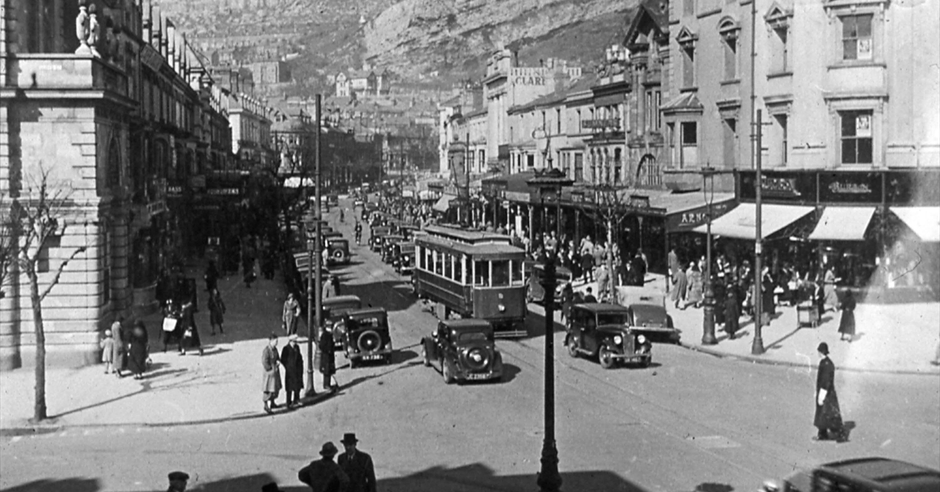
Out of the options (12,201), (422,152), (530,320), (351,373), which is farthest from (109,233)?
(422,152)

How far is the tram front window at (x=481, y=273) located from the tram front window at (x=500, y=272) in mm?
205

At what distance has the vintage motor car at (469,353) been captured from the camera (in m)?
24.4

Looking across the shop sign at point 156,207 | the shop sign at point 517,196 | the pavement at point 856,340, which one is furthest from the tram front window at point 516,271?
the shop sign at point 517,196

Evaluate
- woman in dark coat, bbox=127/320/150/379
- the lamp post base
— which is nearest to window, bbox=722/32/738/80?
woman in dark coat, bbox=127/320/150/379

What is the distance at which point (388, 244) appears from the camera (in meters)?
61.7

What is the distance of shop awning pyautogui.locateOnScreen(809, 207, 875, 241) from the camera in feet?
115

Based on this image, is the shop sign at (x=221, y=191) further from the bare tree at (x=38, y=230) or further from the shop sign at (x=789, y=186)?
the bare tree at (x=38, y=230)

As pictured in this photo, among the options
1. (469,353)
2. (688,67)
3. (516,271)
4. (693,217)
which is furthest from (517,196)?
(469,353)

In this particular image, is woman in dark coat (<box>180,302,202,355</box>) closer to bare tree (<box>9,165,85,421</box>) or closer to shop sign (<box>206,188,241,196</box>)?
bare tree (<box>9,165,85,421</box>)

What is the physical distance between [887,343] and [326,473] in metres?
20.5

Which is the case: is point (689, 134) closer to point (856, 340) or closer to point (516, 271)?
point (516, 271)

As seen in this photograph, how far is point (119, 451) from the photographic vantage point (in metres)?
18.6

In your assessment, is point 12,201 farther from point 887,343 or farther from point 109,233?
point 887,343

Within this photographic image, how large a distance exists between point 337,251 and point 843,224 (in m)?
31.3
